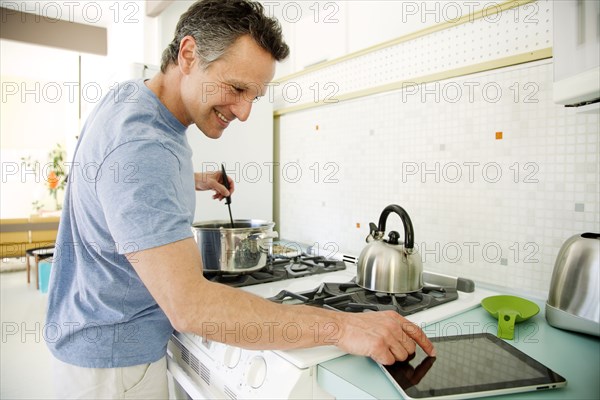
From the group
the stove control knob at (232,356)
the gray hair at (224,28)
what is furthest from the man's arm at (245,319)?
the gray hair at (224,28)

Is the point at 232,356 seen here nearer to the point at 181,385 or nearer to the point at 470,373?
the point at 181,385

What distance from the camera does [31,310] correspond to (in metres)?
3.29

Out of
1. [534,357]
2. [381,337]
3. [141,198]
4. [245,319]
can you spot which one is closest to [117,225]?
[141,198]

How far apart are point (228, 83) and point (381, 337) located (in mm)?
604

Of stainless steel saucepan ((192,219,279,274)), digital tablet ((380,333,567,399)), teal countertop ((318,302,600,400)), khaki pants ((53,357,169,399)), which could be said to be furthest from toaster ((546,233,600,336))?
khaki pants ((53,357,169,399))

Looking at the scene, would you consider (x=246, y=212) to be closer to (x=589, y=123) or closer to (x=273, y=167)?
(x=273, y=167)

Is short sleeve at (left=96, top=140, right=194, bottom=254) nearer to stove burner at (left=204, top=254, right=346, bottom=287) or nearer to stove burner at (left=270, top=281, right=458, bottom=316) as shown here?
stove burner at (left=270, top=281, right=458, bottom=316)

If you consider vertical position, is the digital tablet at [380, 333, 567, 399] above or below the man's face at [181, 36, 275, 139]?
below

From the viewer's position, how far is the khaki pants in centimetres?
87

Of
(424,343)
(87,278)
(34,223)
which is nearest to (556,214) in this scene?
(424,343)

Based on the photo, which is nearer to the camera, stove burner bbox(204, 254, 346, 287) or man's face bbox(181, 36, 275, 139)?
man's face bbox(181, 36, 275, 139)

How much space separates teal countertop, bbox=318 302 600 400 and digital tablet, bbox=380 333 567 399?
0.02m

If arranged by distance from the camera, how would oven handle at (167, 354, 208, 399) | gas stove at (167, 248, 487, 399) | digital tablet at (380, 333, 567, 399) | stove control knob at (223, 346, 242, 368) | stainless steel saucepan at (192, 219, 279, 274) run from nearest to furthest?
digital tablet at (380, 333, 567, 399) → gas stove at (167, 248, 487, 399) → stove control knob at (223, 346, 242, 368) → oven handle at (167, 354, 208, 399) → stainless steel saucepan at (192, 219, 279, 274)

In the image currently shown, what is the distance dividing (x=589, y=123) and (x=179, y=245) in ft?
3.33
